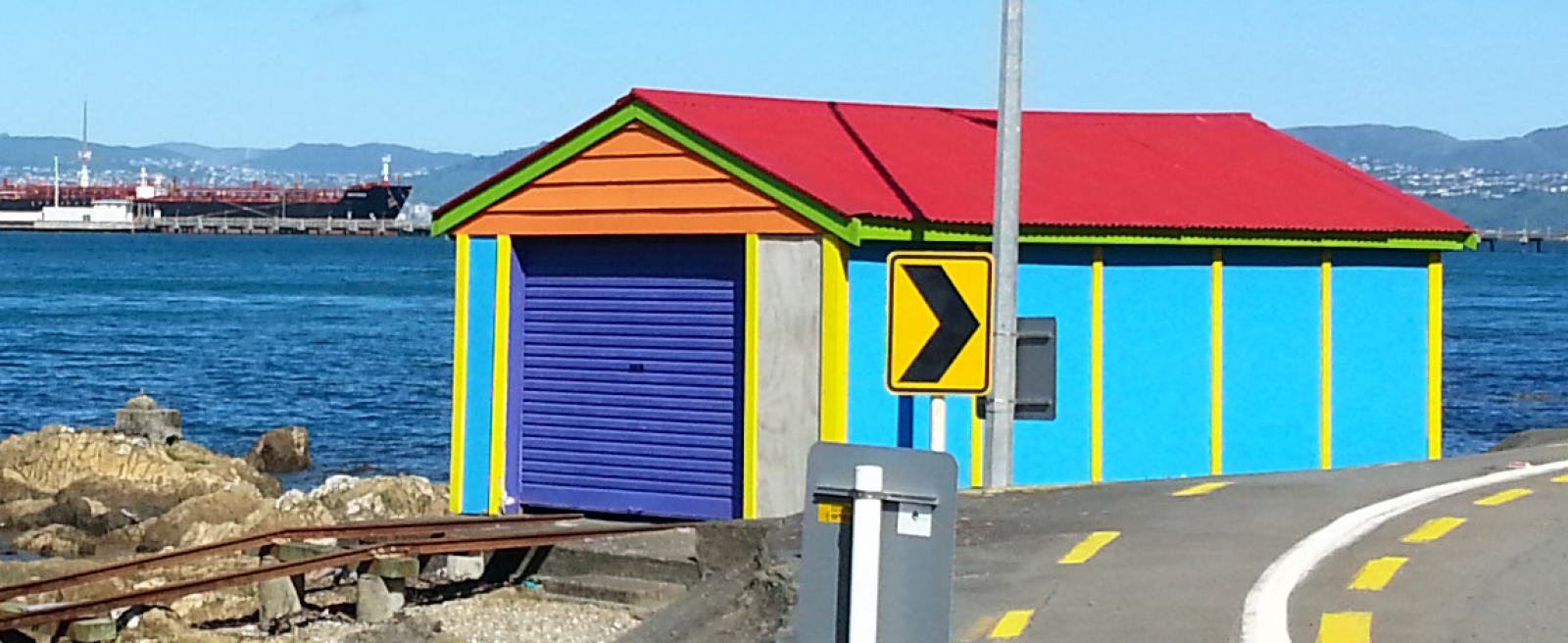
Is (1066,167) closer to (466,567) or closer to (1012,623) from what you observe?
(466,567)

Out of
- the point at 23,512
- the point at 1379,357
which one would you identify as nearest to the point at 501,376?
the point at 1379,357

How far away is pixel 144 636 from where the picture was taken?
15.0 m

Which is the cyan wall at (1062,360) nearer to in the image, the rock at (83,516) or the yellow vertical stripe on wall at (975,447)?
the yellow vertical stripe on wall at (975,447)

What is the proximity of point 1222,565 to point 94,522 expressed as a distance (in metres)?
15.5

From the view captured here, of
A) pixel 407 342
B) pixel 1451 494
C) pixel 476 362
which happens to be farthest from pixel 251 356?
pixel 1451 494

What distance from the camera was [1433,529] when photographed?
43.0ft

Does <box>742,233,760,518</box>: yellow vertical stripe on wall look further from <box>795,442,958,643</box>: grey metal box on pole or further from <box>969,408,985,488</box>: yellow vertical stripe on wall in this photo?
<box>795,442,958,643</box>: grey metal box on pole

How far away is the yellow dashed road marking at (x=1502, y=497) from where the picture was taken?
14.4 meters

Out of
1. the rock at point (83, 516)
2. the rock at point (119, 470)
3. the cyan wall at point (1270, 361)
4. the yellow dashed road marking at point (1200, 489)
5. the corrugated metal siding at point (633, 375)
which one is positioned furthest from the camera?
the rock at point (119, 470)

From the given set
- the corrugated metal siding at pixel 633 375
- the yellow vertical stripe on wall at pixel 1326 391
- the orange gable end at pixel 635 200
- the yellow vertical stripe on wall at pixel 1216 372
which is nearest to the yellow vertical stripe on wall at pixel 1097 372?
the yellow vertical stripe on wall at pixel 1216 372

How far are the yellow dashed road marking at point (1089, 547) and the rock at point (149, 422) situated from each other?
68.6ft

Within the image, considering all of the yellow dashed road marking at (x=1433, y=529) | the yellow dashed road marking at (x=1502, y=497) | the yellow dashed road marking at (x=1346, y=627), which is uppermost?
the yellow dashed road marking at (x=1502, y=497)

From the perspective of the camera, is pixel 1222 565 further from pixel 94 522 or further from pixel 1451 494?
pixel 94 522

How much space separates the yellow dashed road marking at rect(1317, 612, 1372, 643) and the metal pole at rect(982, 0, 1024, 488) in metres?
3.36
